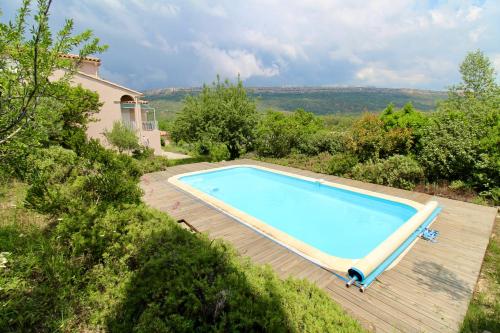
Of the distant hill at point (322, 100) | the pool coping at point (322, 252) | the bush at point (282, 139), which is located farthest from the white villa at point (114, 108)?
the distant hill at point (322, 100)

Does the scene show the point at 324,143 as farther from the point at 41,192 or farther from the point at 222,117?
the point at 41,192

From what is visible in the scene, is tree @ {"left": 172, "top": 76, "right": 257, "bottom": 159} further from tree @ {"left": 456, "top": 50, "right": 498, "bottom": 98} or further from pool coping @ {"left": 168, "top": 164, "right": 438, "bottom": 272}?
tree @ {"left": 456, "top": 50, "right": 498, "bottom": 98}

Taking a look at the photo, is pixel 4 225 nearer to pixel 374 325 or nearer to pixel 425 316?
pixel 374 325

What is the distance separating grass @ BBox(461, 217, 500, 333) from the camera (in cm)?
289

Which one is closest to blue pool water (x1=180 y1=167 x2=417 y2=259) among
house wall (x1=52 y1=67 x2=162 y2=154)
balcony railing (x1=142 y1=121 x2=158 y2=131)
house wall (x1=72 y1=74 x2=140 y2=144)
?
house wall (x1=52 y1=67 x2=162 y2=154)

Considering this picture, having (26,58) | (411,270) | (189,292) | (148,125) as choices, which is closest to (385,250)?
(411,270)

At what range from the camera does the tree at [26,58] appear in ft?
5.51

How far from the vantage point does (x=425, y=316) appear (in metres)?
3.03

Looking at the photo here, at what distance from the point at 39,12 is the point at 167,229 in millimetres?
2886

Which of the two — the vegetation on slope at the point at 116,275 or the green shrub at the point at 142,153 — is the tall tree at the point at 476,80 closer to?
the green shrub at the point at 142,153

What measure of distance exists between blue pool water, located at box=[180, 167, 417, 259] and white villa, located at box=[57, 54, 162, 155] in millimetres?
10175

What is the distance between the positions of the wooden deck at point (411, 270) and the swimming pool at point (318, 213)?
0.30m

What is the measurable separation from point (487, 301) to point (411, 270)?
2.96ft

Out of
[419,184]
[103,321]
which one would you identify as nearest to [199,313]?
[103,321]
